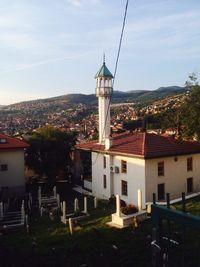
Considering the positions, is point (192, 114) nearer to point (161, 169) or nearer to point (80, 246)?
point (161, 169)

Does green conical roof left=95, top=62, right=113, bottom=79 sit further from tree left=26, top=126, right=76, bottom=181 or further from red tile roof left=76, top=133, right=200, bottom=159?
red tile roof left=76, top=133, right=200, bottom=159

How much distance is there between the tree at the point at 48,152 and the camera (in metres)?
32.6

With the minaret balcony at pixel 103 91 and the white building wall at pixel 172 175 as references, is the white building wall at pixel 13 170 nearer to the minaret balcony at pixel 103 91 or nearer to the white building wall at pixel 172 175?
the minaret balcony at pixel 103 91

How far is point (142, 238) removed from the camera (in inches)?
552

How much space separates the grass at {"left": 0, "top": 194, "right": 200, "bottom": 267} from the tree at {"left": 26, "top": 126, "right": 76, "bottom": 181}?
558 inches

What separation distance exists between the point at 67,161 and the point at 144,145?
11.8 metres

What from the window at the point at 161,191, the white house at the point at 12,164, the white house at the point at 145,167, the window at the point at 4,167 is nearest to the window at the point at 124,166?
the white house at the point at 145,167

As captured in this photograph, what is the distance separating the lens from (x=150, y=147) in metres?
24.6

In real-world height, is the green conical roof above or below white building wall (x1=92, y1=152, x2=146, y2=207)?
above

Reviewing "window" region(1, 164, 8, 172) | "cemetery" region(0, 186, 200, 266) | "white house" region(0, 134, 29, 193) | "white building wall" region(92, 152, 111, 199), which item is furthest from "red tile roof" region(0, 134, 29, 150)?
"cemetery" region(0, 186, 200, 266)

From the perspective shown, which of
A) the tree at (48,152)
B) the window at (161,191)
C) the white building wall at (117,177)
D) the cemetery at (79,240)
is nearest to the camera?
the cemetery at (79,240)

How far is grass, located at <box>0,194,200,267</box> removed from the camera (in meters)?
12.2

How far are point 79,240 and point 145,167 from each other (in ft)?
31.9

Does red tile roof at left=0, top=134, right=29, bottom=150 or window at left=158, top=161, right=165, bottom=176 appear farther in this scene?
red tile roof at left=0, top=134, right=29, bottom=150
